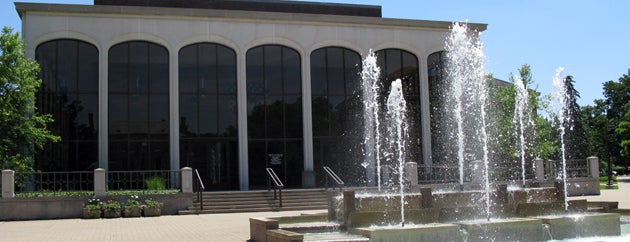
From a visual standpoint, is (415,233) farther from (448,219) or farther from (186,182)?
(186,182)

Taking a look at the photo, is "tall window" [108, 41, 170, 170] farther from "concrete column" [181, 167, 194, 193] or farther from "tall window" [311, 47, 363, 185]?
"tall window" [311, 47, 363, 185]

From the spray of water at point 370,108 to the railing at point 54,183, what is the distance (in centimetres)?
1291

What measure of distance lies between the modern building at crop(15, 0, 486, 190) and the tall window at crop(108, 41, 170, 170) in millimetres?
45

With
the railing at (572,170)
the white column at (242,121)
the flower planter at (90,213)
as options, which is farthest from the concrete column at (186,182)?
the railing at (572,170)

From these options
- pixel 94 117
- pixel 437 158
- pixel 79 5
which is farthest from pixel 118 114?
pixel 437 158

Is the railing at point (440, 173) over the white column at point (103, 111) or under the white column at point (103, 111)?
under

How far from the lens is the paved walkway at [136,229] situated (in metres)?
15.3

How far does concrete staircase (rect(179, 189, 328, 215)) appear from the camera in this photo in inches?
938

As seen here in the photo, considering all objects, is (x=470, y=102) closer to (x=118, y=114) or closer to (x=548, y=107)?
(x=548, y=107)

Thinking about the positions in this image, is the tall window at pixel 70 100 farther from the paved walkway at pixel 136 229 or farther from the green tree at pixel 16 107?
the paved walkway at pixel 136 229

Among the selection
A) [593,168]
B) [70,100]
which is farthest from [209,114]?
[593,168]

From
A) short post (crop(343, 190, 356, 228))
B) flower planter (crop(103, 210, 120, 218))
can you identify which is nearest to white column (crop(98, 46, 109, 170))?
flower planter (crop(103, 210, 120, 218))

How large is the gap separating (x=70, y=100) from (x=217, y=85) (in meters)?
6.43

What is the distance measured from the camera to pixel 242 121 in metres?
29.3
